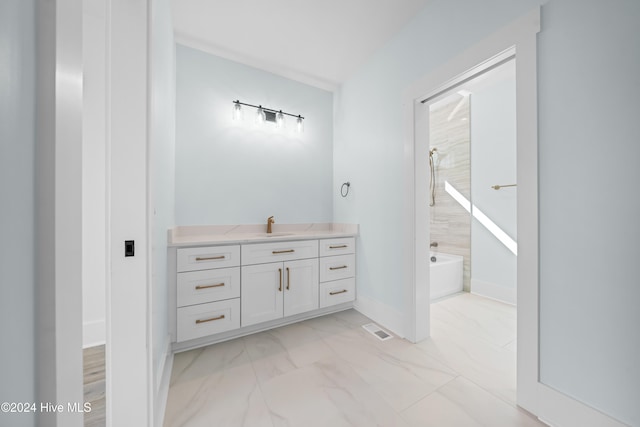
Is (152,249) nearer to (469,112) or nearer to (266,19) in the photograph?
(266,19)

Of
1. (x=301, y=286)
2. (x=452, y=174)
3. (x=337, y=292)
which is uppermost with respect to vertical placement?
(x=452, y=174)

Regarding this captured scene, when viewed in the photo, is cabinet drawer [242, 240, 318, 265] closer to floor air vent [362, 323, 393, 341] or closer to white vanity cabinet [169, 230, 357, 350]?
white vanity cabinet [169, 230, 357, 350]

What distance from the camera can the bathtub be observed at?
9.04 feet

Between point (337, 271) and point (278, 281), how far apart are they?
64 cm

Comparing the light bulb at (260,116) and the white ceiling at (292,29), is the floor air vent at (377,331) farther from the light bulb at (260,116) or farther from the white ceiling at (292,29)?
the white ceiling at (292,29)

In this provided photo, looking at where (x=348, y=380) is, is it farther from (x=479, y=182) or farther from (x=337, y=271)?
(x=479, y=182)

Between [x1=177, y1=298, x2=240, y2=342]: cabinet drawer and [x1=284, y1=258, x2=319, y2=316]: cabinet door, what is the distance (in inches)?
17.6

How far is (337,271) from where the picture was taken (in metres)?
2.42

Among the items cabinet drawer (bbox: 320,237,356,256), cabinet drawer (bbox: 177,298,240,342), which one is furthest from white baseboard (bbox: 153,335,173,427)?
cabinet drawer (bbox: 320,237,356,256)

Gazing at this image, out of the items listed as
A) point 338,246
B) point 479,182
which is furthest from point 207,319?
point 479,182

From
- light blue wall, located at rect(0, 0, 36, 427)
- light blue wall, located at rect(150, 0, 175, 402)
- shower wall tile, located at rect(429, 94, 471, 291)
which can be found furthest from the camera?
shower wall tile, located at rect(429, 94, 471, 291)

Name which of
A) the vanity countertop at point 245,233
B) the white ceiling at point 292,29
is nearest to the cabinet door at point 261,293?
the vanity countertop at point 245,233

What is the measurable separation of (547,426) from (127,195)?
2.18 meters

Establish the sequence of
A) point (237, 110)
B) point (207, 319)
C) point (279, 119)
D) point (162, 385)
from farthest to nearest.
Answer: point (279, 119) < point (237, 110) < point (207, 319) < point (162, 385)
